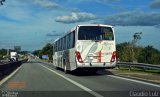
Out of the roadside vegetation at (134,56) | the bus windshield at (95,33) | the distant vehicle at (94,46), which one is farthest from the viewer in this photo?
the roadside vegetation at (134,56)

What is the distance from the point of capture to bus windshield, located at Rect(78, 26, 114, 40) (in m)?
26.3

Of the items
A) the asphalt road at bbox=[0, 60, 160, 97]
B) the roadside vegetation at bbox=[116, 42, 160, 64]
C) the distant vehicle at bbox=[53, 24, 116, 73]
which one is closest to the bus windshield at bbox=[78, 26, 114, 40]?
the distant vehicle at bbox=[53, 24, 116, 73]

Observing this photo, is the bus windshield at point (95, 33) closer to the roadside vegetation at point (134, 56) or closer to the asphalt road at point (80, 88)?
the asphalt road at point (80, 88)

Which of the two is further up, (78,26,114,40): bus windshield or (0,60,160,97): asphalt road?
(78,26,114,40): bus windshield

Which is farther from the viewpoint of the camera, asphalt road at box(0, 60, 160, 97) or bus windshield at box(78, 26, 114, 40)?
bus windshield at box(78, 26, 114, 40)

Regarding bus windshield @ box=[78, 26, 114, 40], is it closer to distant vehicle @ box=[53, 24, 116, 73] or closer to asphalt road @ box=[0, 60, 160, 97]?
distant vehicle @ box=[53, 24, 116, 73]

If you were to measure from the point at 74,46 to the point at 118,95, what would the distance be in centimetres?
1273

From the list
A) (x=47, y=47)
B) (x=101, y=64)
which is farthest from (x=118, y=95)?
(x=47, y=47)


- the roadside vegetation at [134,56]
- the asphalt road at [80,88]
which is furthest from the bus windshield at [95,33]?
the roadside vegetation at [134,56]

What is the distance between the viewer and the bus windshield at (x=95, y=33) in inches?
1035

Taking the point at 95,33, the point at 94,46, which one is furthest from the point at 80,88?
the point at 95,33

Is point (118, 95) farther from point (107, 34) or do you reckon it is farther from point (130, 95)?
point (107, 34)

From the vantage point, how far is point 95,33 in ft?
87.1

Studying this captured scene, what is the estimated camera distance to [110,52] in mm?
26453
